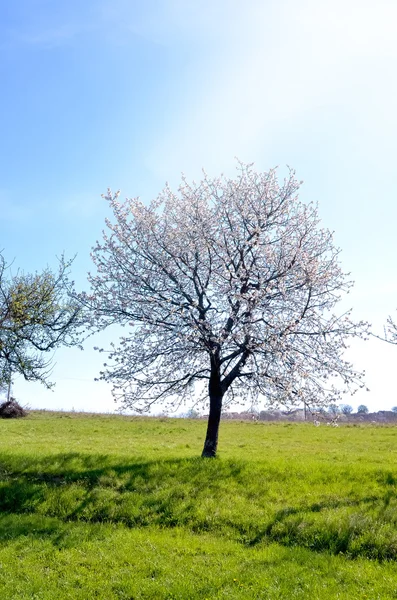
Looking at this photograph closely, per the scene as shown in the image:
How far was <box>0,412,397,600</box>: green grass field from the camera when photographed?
11117 mm

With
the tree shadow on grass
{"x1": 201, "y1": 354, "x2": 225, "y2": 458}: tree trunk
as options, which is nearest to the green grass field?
the tree shadow on grass

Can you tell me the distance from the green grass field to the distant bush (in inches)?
1387

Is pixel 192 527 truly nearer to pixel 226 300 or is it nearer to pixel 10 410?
pixel 226 300

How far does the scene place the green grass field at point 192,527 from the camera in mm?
11117

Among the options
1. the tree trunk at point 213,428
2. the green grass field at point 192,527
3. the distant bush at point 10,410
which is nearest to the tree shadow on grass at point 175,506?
the green grass field at point 192,527

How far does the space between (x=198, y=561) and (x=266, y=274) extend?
46.5 feet

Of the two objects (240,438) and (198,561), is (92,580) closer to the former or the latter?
(198,561)

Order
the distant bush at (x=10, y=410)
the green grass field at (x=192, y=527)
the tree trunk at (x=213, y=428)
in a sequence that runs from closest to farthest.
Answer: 1. the green grass field at (x=192, y=527)
2. the tree trunk at (x=213, y=428)
3. the distant bush at (x=10, y=410)

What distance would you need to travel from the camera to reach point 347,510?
Answer: 15.1 m

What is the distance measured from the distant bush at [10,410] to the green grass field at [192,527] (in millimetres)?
35230

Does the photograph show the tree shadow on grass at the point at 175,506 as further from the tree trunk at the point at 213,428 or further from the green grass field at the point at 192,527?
the tree trunk at the point at 213,428

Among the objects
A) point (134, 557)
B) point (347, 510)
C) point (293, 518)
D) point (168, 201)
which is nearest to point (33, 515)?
point (134, 557)

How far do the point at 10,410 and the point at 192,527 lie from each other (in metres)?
47.1

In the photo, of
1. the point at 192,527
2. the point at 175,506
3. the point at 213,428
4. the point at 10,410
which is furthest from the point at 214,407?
the point at 10,410
